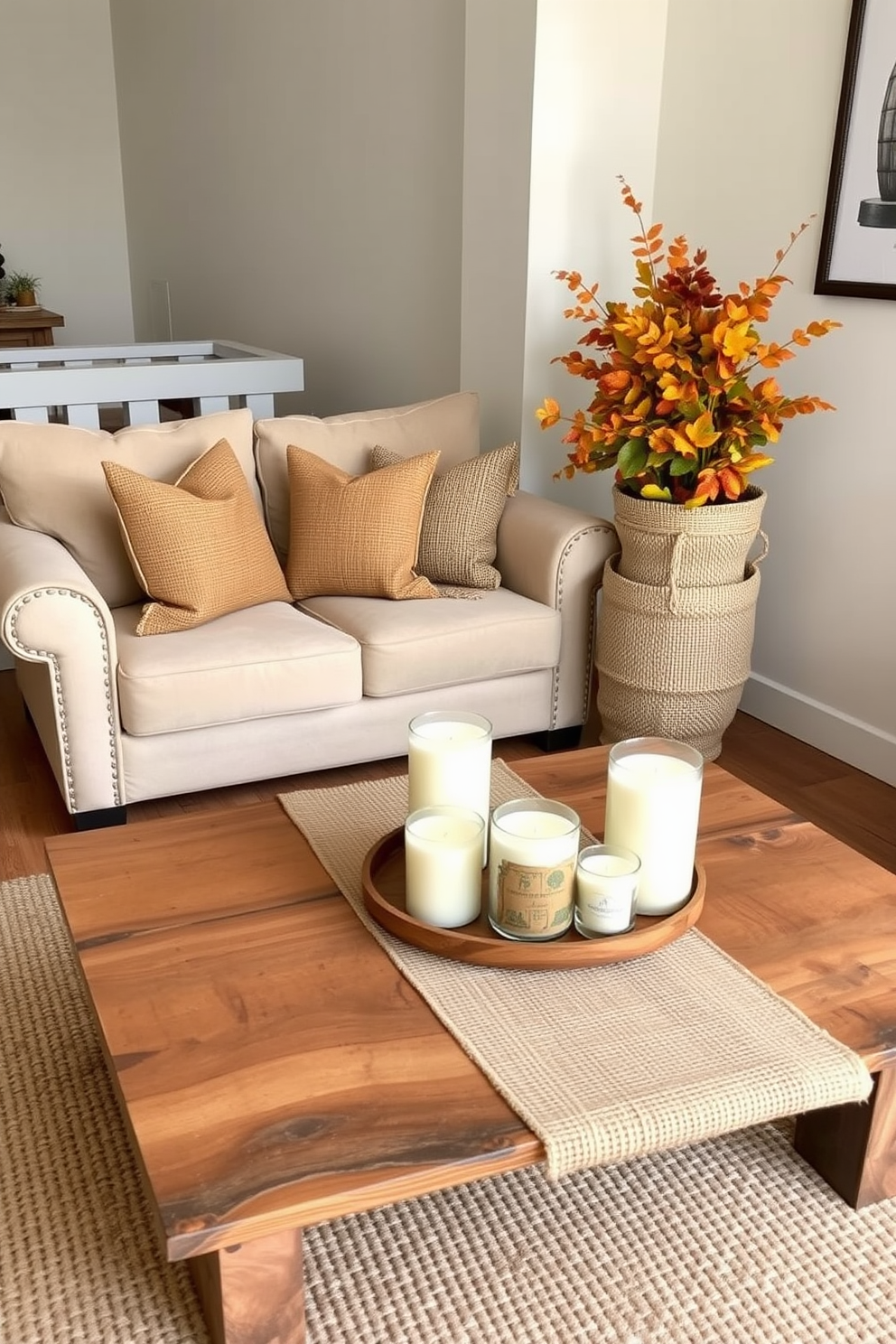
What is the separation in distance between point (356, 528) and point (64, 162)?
5080 millimetres

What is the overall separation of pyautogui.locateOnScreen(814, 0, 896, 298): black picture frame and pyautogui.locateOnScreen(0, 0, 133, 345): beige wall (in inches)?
207

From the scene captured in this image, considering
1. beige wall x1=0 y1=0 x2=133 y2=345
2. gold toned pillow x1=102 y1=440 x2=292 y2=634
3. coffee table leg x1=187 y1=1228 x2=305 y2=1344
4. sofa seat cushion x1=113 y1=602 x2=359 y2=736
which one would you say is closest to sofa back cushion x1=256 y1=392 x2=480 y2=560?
gold toned pillow x1=102 y1=440 x2=292 y2=634

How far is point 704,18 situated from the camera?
318 centimetres

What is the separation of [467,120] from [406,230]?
2.16ft

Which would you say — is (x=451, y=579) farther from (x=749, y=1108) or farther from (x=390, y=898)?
(x=749, y=1108)

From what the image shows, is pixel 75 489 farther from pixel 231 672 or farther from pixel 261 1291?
pixel 261 1291

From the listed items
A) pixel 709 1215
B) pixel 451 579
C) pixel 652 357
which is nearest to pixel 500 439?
pixel 451 579

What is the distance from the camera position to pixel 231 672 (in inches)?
100

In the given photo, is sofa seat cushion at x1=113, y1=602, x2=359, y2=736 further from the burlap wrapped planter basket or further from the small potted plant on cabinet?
the small potted plant on cabinet

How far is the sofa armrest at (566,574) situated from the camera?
2957mm

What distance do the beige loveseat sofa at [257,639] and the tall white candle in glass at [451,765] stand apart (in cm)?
99

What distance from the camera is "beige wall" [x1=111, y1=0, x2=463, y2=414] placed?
394 cm

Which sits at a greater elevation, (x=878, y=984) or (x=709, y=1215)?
(x=878, y=984)

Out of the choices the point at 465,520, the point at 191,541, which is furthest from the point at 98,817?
the point at 465,520
